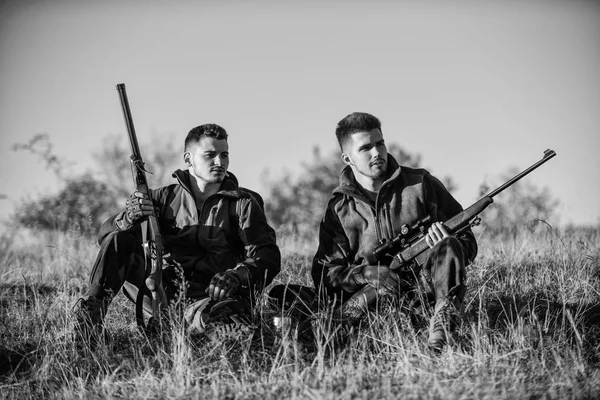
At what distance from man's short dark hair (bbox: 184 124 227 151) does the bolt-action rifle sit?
1649 mm

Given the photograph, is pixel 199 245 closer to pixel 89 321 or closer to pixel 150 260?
pixel 150 260

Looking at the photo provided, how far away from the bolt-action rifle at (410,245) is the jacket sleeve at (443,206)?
14cm

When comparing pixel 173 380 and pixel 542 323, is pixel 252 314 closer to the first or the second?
pixel 173 380

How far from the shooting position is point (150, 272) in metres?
6.12

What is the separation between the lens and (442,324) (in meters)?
5.45

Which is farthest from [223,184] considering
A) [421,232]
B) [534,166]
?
[534,166]

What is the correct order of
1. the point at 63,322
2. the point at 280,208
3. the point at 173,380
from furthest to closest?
the point at 280,208 → the point at 63,322 → the point at 173,380

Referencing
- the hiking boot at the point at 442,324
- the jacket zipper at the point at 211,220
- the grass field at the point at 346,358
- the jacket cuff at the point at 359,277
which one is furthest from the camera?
the jacket zipper at the point at 211,220

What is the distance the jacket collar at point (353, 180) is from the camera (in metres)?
6.50

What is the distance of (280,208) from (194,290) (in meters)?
28.3

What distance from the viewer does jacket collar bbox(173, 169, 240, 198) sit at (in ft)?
21.3

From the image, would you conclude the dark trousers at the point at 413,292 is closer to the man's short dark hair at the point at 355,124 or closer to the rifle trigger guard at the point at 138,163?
A: the man's short dark hair at the point at 355,124

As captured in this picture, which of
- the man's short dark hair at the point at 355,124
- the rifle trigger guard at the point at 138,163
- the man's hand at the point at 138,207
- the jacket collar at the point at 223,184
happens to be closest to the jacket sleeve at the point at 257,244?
the jacket collar at the point at 223,184

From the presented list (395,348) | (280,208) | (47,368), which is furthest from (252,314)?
(280,208)
